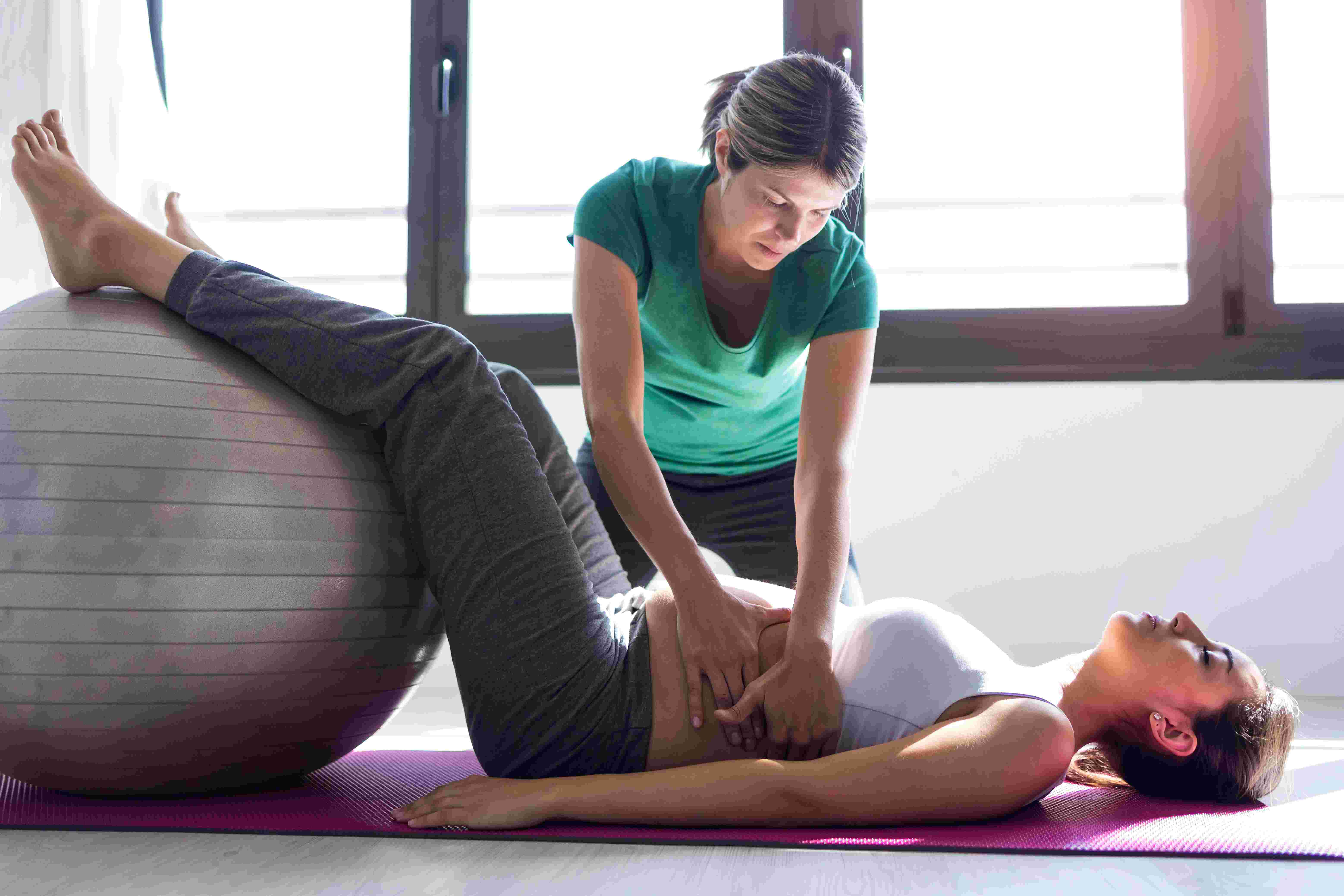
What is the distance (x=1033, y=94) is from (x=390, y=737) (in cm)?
260

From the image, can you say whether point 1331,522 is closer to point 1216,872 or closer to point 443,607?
point 1216,872

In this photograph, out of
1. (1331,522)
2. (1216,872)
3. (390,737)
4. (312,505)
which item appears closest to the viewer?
(1216,872)

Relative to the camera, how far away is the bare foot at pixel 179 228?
1823 mm

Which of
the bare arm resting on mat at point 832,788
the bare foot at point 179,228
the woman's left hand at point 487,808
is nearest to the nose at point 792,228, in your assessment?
the bare arm resting on mat at point 832,788

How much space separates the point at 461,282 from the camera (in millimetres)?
3264

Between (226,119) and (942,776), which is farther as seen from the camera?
(226,119)

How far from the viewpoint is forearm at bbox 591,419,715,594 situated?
139 cm

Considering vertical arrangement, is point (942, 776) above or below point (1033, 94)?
below

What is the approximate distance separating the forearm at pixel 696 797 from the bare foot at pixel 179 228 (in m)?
1.17

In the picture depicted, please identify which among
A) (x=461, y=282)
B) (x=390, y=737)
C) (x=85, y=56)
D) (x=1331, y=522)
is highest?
(x=85, y=56)

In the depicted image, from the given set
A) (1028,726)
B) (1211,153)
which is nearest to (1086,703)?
(1028,726)

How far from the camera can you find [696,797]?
1179 millimetres

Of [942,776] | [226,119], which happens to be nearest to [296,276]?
[226,119]

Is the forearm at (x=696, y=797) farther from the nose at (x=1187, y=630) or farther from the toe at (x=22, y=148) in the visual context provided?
the toe at (x=22, y=148)
